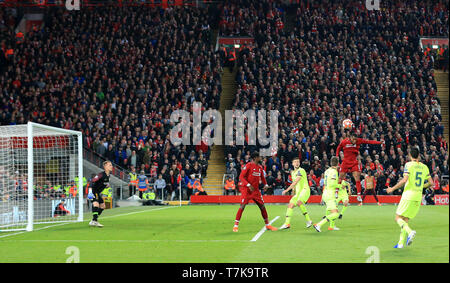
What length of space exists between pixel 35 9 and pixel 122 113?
1477 centimetres

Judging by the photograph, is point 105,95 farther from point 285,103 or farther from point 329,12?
point 329,12

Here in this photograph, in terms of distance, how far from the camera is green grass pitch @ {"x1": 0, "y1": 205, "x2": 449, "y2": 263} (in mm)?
10867

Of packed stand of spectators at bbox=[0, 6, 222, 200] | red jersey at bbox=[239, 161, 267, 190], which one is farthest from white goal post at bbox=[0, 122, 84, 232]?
packed stand of spectators at bbox=[0, 6, 222, 200]

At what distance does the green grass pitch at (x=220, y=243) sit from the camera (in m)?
10.9

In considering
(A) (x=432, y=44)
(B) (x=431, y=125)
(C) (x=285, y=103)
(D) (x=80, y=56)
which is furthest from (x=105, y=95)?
(A) (x=432, y=44)

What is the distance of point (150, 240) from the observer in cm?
1364

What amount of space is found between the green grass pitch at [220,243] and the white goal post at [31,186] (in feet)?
5.38

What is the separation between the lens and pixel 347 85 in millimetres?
35562

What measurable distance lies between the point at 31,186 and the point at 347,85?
23.2 metres

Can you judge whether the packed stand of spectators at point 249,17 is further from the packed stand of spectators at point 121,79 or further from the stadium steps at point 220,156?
the stadium steps at point 220,156

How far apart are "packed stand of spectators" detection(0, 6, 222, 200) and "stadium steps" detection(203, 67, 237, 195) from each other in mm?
1491

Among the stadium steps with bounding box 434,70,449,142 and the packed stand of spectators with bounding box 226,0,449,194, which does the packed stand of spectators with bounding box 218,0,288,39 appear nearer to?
the packed stand of spectators with bounding box 226,0,449,194

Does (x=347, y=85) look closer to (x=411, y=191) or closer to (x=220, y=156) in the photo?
(x=220, y=156)

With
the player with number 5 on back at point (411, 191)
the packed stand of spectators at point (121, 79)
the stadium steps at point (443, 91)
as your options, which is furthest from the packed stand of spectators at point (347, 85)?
the player with number 5 on back at point (411, 191)
